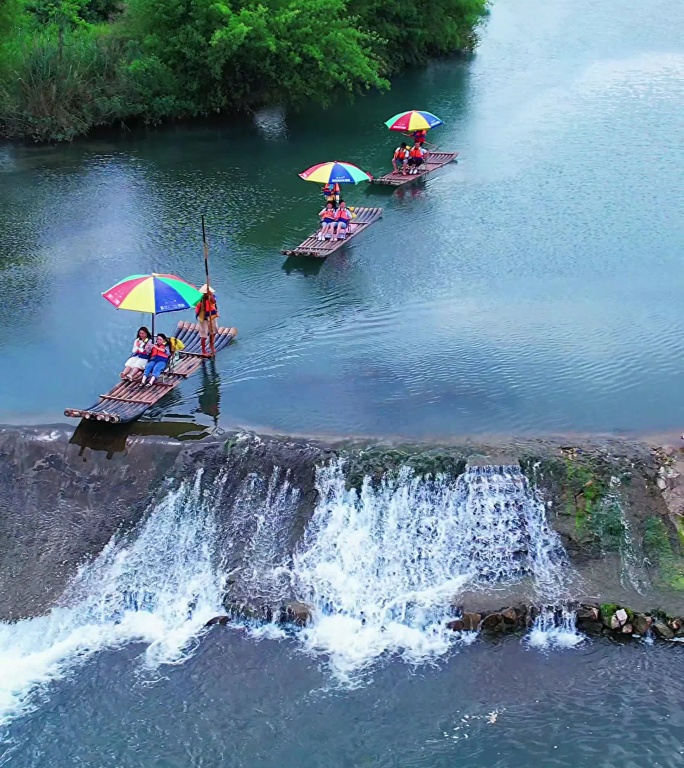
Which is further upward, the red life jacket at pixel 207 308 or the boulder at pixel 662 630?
the red life jacket at pixel 207 308

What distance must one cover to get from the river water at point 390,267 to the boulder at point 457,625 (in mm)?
4253

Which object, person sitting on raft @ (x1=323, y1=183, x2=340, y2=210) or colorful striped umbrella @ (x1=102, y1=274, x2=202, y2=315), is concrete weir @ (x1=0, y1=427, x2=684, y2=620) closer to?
colorful striped umbrella @ (x1=102, y1=274, x2=202, y2=315)

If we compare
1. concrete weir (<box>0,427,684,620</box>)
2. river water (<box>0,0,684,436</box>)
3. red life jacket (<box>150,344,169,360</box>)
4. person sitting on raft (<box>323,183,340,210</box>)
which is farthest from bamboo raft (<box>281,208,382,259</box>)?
concrete weir (<box>0,427,684,620</box>)

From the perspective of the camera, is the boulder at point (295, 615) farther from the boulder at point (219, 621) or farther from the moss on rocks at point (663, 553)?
the moss on rocks at point (663, 553)

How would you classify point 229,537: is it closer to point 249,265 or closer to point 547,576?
point 547,576

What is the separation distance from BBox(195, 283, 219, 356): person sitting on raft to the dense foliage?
19194 mm

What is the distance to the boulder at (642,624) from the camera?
47.5 feet

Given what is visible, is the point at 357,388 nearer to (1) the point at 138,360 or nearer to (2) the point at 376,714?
(1) the point at 138,360

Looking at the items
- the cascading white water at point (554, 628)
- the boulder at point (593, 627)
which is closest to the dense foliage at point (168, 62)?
the cascading white water at point (554, 628)

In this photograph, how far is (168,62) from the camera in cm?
3816

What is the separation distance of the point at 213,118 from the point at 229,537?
28182mm

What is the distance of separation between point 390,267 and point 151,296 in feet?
29.4

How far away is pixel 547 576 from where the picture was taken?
15.4 meters

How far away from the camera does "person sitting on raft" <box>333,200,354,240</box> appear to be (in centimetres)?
2655
